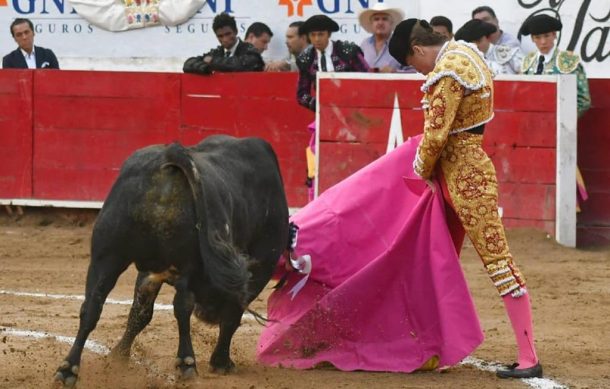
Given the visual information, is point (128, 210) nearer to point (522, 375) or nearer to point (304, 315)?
point (304, 315)

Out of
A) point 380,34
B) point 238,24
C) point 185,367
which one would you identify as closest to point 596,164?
point 380,34

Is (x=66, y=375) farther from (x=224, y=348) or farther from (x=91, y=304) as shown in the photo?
(x=224, y=348)

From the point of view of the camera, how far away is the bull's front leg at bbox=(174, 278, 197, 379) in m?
4.08

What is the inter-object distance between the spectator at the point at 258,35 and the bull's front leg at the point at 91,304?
5551 millimetres

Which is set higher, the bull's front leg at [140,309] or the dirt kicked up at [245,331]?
the bull's front leg at [140,309]

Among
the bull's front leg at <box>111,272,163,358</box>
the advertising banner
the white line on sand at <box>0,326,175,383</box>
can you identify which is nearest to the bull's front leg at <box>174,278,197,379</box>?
the white line on sand at <box>0,326,175,383</box>

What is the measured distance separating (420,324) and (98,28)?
6325 millimetres

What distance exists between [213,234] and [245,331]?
1.64m

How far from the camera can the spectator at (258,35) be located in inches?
372

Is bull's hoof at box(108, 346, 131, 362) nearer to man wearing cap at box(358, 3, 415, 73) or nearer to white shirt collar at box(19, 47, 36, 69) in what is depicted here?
man wearing cap at box(358, 3, 415, 73)

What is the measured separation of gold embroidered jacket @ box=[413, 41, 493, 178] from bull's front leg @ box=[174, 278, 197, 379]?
1.01 metres

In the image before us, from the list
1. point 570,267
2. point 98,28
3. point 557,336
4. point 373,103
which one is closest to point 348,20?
point 373,103

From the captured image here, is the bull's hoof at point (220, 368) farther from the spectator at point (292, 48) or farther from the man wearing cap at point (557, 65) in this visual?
the spectator at point (292, 48)

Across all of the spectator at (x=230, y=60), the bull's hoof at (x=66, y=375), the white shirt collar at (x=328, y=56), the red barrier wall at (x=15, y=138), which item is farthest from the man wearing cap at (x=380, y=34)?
the bull's hoof at (x=66, y=375)
